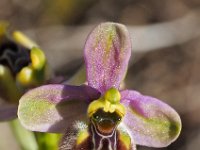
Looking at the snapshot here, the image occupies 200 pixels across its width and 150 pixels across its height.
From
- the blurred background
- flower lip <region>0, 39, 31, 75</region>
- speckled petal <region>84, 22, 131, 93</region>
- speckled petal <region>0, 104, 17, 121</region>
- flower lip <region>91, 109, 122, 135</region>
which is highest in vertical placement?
speckled petal <region>84, 22, 131, 93</region>

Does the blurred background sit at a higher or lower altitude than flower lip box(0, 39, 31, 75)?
lower

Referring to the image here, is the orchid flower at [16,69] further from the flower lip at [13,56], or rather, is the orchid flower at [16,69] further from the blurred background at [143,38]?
the blurred background at [143,38]

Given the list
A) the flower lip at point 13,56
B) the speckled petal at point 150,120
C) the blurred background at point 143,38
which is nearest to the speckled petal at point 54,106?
the speckled petal at point 150,120

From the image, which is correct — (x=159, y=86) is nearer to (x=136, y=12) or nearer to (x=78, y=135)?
(x=136, y=12)

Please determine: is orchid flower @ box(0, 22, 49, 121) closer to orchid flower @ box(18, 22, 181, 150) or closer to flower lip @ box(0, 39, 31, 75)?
flower lip @ box(0, 39, 31, 75)

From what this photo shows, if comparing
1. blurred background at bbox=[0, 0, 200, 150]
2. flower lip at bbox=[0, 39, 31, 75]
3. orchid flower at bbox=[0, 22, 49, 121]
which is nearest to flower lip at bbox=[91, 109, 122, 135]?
orchid flower at bbox=[0, 22, 49, 121]

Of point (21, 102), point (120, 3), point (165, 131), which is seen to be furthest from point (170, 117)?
point (120, 3)
